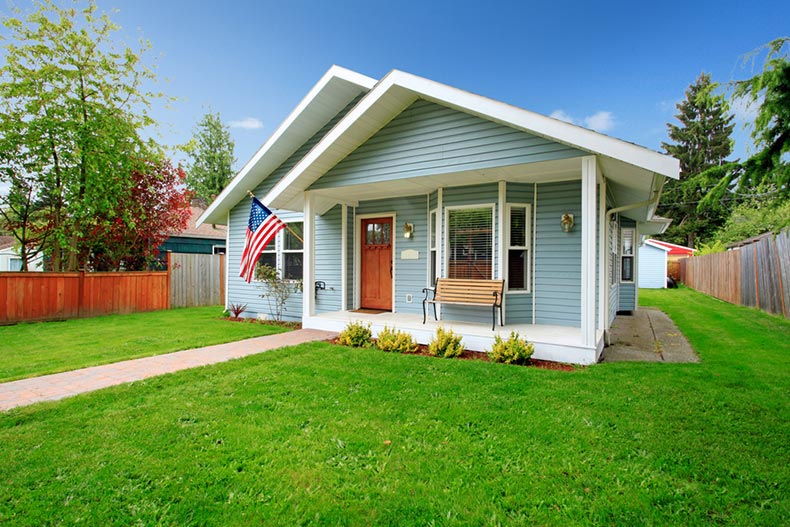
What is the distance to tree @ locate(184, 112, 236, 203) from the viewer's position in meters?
26.2

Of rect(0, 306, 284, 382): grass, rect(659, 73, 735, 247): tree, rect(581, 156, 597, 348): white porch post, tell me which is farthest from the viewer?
rect(659, 73, 735, 247): tree

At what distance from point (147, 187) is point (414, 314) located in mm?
10158

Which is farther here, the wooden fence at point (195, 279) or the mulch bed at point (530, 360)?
the wooden fence at point (195, 279)

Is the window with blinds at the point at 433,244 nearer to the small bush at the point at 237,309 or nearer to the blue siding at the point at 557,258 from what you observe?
the blue siding at the point at 557,258

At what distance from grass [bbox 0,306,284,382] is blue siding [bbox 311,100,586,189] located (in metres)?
3.85

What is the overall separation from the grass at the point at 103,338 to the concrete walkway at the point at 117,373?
1.06 feet

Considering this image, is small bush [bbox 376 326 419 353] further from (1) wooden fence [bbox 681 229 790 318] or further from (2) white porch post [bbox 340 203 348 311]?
(1) wooden fence [bbox 681 229 790 318]

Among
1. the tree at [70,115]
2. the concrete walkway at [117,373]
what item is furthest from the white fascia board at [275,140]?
the concrete walkway at [117,373]

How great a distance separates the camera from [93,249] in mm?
12086

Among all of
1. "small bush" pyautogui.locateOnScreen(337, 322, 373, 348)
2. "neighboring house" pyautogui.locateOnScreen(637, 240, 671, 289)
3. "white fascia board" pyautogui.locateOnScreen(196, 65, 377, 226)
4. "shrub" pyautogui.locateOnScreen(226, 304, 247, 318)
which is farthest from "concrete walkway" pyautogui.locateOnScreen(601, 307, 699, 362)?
"neighboring house" pyautogui.locateOnScreen(637, 240, 671, 289)

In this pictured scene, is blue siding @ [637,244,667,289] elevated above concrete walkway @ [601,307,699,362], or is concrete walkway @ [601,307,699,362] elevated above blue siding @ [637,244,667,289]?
blue siding @ [637,244,667,289]

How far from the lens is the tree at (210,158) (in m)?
26.2

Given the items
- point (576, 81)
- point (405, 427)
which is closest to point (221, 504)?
point (405, 427)

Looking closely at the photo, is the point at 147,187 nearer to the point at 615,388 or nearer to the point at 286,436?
the point at 286,436
